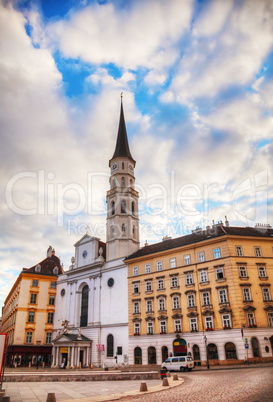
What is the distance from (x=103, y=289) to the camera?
54375 mm

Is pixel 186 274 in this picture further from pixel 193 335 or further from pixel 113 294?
pixel 113 294

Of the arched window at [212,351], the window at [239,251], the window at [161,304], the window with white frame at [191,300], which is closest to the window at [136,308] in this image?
the window at [161,304]

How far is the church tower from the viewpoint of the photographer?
186ft

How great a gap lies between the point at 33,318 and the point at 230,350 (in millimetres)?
39891

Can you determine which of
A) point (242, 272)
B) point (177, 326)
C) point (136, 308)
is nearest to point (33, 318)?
point (136, 308)

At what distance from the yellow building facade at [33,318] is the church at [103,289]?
2.08m

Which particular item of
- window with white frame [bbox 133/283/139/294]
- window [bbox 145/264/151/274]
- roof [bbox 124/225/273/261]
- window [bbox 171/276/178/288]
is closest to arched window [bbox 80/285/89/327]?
roof [bbox 124/225/273/261]

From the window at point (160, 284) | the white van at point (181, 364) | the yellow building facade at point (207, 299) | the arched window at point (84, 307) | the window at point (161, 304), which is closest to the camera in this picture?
the white van at point (181, 364)

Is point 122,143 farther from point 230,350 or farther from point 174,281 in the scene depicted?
point 230,350

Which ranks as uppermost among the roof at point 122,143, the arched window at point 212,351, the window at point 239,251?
the roof at point 122,143

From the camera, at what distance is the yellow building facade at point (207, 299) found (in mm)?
→ 36250

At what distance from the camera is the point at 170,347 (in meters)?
41.4

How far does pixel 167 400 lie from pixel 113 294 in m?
39.7

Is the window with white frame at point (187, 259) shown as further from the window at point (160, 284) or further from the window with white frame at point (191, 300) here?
the window at point (160, 284)
